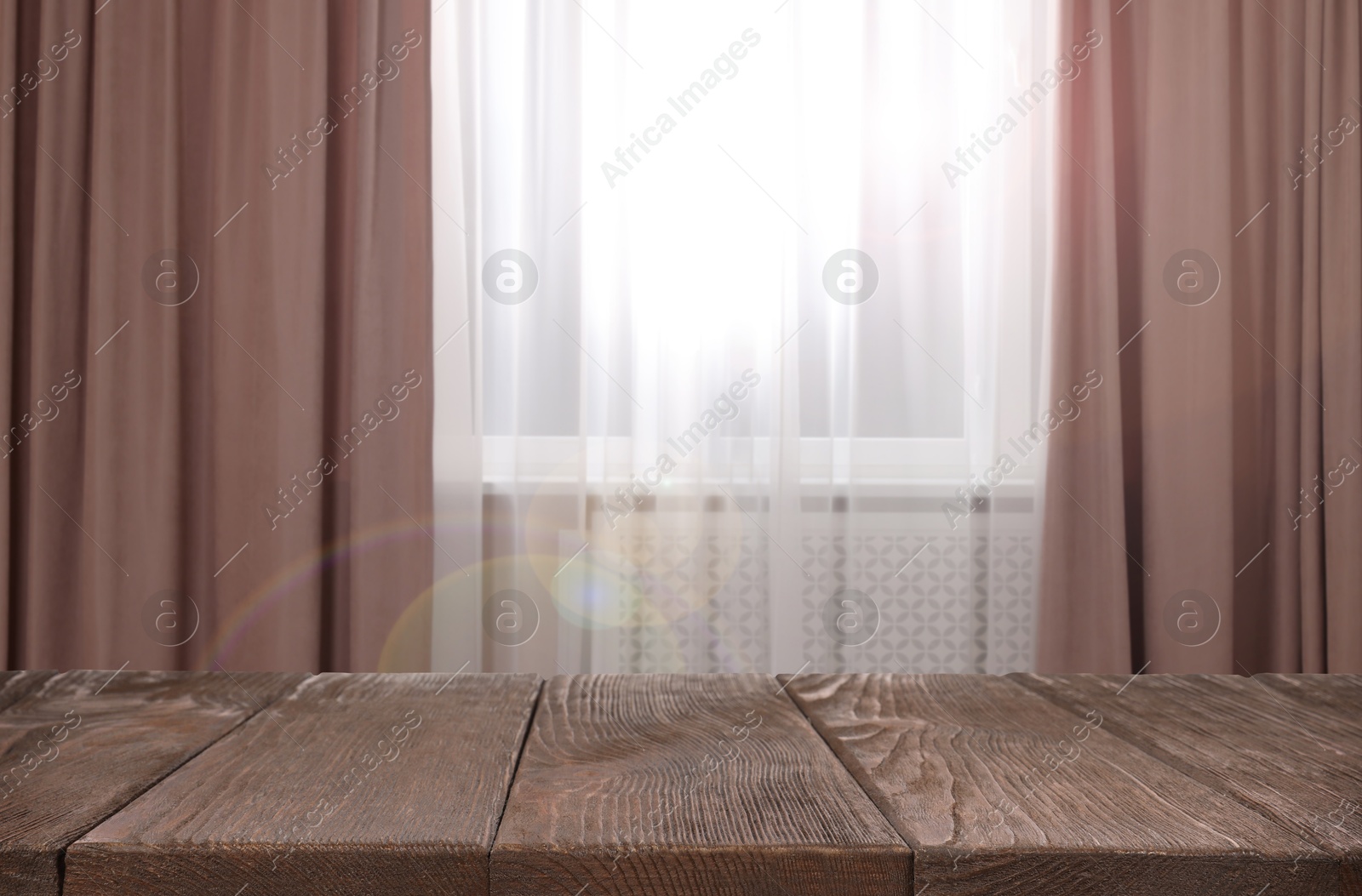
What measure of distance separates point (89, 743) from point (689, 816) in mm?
289

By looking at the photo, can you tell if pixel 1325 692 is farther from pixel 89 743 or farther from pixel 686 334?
pixel 686 334

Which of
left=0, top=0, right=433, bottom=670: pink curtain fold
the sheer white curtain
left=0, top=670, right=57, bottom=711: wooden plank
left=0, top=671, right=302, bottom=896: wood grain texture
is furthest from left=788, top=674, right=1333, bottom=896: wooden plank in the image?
left=0, top=0, right=433, bottom=670: pink curtain fold

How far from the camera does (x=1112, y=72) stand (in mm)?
2121

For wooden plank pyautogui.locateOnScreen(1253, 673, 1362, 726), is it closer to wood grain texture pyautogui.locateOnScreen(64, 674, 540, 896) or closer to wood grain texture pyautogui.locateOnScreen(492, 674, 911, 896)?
wood grain texture pyautogui.locateOnScreen(492, 674, 911, 896)

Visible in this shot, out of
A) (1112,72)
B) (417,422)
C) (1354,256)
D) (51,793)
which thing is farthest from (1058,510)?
(51,793)

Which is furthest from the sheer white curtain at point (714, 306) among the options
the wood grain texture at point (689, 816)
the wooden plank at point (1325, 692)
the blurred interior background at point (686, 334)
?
the wood grain texture at point (689, 816)

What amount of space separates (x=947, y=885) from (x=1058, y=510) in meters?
1.91

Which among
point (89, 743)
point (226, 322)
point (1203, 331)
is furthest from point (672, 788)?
point (1203, 331)

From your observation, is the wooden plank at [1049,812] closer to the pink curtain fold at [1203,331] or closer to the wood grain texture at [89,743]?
the wood grain texture at [89,743]

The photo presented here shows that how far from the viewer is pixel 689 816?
0.33 m

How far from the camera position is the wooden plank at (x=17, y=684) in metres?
0.49

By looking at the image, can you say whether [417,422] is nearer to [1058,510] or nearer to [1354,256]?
[1058,510]

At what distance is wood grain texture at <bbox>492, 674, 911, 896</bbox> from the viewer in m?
0.30

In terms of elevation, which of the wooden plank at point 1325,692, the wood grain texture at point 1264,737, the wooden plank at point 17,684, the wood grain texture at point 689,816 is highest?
the wooden plank at point 17,684
